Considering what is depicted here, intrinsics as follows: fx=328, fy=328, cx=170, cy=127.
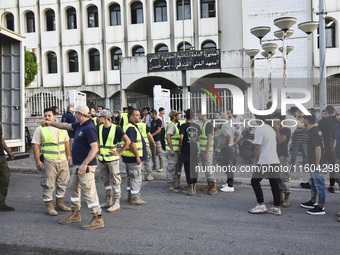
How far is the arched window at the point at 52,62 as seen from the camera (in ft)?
89.4

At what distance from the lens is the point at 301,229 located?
4781mm

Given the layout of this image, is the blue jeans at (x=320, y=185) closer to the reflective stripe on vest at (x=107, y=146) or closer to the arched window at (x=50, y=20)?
the reflective stripe on vest at (x=107, y=146)

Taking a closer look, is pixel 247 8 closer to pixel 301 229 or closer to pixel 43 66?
pixel 43 66

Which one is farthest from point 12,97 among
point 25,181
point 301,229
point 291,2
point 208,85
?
point 291,2

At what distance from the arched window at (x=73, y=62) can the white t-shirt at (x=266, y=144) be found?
77.9 ft

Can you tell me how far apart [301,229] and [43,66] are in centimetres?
2629

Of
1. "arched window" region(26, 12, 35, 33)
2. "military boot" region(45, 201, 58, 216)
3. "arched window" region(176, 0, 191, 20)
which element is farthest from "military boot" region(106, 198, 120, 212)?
"arched window" region(26, 12, 35, 33)

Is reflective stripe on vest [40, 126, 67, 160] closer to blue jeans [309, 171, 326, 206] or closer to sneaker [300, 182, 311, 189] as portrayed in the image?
blue jeans [309, 171, 326, 206]

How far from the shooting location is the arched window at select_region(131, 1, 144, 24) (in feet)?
85.1

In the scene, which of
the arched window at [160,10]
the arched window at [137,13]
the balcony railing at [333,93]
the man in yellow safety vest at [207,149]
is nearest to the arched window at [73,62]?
the arched window at [137,13]

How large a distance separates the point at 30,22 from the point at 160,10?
36.5 feet

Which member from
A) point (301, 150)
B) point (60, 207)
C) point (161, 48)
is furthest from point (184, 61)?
point (60, 207)

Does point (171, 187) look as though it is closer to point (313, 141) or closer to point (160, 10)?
point (313, 141)

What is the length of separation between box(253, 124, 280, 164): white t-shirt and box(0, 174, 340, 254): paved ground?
92 cm
